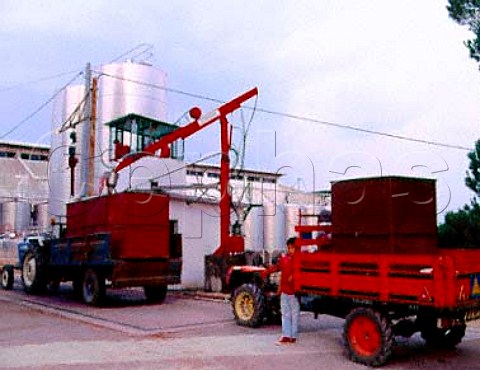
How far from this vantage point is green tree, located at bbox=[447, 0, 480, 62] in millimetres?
16562

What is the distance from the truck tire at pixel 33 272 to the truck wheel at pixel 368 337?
43.3 feet

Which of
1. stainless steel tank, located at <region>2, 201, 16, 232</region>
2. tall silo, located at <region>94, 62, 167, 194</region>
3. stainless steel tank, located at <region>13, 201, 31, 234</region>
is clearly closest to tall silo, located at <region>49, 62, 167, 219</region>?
tall silo, located at <region>94, 62, 167, 194</region>

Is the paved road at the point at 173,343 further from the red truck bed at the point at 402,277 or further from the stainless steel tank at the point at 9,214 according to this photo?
the stainless steel tank at the point at 9,214

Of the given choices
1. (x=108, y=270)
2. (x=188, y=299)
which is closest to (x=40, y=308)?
(x=108, y=270)

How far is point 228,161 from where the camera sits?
19.7m

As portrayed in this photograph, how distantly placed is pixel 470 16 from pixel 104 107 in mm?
19318

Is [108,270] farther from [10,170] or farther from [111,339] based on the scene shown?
[10,170]

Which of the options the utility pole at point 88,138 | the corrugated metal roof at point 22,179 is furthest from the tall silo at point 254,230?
the corrugated metal roof at point 22,179

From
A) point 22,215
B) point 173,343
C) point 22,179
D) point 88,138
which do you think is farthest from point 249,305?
point 22,179

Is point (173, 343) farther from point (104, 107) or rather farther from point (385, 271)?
point (104, 107)

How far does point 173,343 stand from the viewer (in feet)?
36.3

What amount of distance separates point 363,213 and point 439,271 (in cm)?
195

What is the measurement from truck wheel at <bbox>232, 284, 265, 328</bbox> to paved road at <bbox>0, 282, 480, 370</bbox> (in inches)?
8.8

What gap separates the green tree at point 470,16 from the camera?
1656 cm
